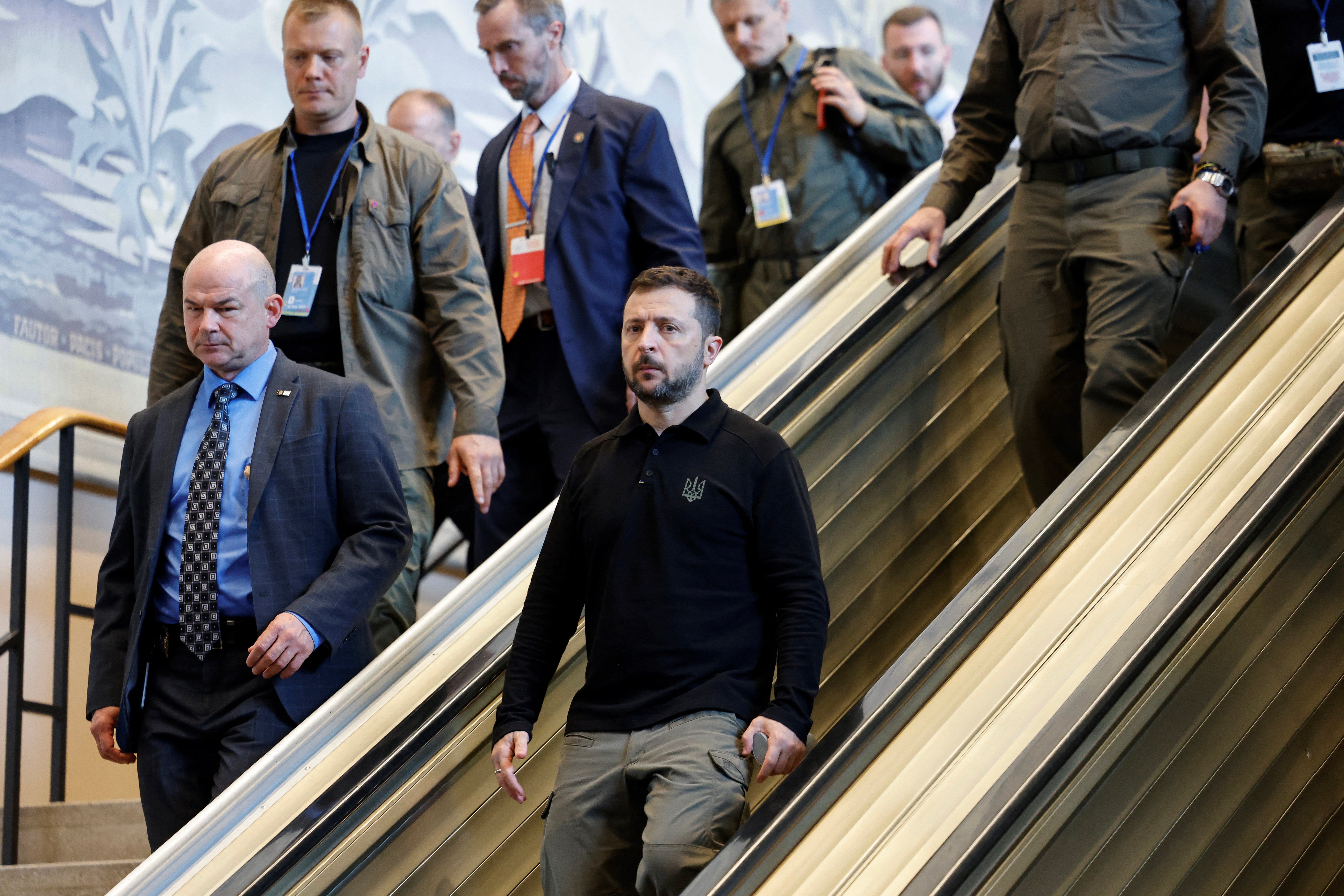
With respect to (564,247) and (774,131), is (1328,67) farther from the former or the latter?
(564,247)

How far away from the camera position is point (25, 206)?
15.6 ft

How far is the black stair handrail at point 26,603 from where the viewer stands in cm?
374

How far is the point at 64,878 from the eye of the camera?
3328 millimetres

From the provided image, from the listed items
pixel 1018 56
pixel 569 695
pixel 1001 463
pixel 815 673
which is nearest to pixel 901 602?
pixel 1001 463

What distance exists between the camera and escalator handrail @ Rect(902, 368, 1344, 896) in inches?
74.9

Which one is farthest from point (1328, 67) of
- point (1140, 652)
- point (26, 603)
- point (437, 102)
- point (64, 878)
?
point (26, 603)

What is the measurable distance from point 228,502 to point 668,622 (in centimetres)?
103

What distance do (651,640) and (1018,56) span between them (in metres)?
2.17

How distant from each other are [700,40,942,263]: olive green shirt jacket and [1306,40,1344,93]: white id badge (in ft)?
4.73

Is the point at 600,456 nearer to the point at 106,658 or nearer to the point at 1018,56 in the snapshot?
the point at 106,658

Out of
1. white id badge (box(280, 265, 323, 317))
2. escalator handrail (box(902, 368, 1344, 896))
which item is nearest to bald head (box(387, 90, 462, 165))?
white id badge (box(280, 265, 323, 317))

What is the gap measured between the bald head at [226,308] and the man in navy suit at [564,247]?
101cm

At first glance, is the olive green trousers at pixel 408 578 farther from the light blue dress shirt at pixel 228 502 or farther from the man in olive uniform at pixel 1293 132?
the man in olive uniform at pixel 1293 132

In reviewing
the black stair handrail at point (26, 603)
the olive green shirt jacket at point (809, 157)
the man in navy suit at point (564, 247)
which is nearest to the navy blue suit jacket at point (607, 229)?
the man in navy suit at point (564, 247)
